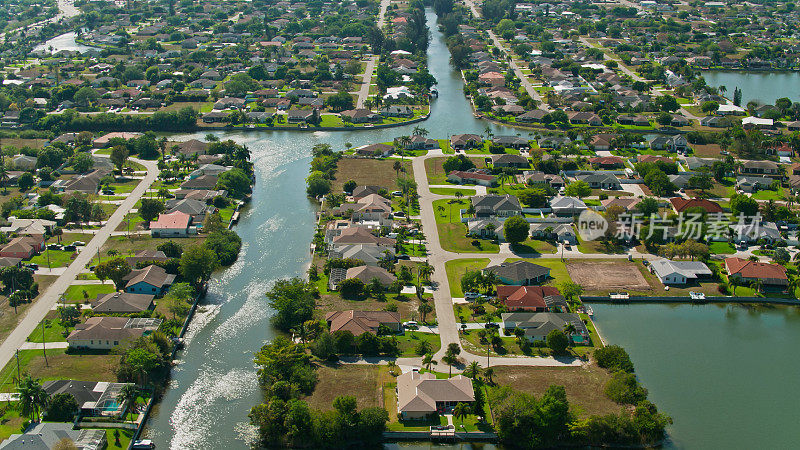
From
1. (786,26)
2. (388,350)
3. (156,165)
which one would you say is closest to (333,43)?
(156,165)

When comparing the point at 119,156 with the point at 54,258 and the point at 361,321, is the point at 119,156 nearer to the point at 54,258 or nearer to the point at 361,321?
the point at 54,258

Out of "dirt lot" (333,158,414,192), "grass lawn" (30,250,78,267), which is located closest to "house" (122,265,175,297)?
"grass lawn" (30,250,78,267)

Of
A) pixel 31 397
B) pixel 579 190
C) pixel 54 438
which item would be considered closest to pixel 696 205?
pixel 579 190

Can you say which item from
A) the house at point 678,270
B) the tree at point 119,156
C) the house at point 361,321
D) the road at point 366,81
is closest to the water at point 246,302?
the house at point 361,321

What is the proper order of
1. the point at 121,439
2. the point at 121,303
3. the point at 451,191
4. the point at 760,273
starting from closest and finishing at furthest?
the point at 121,439 → the point at 121,303 → the point at 760,273 → the point at 451,191

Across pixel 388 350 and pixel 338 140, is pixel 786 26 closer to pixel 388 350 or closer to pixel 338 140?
pixel 338 140
